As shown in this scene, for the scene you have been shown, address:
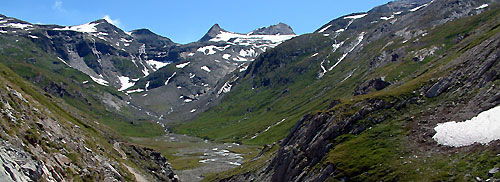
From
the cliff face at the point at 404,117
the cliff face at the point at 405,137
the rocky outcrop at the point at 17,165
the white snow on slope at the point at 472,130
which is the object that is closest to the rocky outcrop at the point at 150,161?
the cliff face at the point at 405,137

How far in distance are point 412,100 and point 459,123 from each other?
14.3 metres

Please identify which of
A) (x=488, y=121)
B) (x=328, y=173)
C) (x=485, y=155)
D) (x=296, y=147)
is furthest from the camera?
(x=296, y=147)

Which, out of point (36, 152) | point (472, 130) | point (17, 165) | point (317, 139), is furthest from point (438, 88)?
point (17, 165)

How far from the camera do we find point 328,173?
51.6 metres

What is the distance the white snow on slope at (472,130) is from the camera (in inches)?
1572

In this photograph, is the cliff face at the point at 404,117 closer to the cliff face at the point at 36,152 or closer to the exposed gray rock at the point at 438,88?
the exposed gray rock at the point at 438,88

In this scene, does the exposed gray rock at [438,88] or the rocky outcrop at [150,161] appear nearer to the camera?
the exposed gray rock at [438,88]

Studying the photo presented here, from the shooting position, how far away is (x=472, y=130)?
4288cm

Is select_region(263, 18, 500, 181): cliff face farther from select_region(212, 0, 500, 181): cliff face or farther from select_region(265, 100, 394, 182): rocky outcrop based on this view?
select_region(212, 0, 500, 181): cliff face

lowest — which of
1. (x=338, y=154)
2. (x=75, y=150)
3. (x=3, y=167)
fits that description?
(x=338, y=154)

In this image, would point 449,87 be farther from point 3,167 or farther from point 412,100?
point 3,167

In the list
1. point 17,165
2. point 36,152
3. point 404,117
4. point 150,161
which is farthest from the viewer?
point 150,161

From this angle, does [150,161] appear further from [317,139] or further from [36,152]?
[36,152]

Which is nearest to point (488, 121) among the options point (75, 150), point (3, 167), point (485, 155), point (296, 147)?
point (485, 155)
